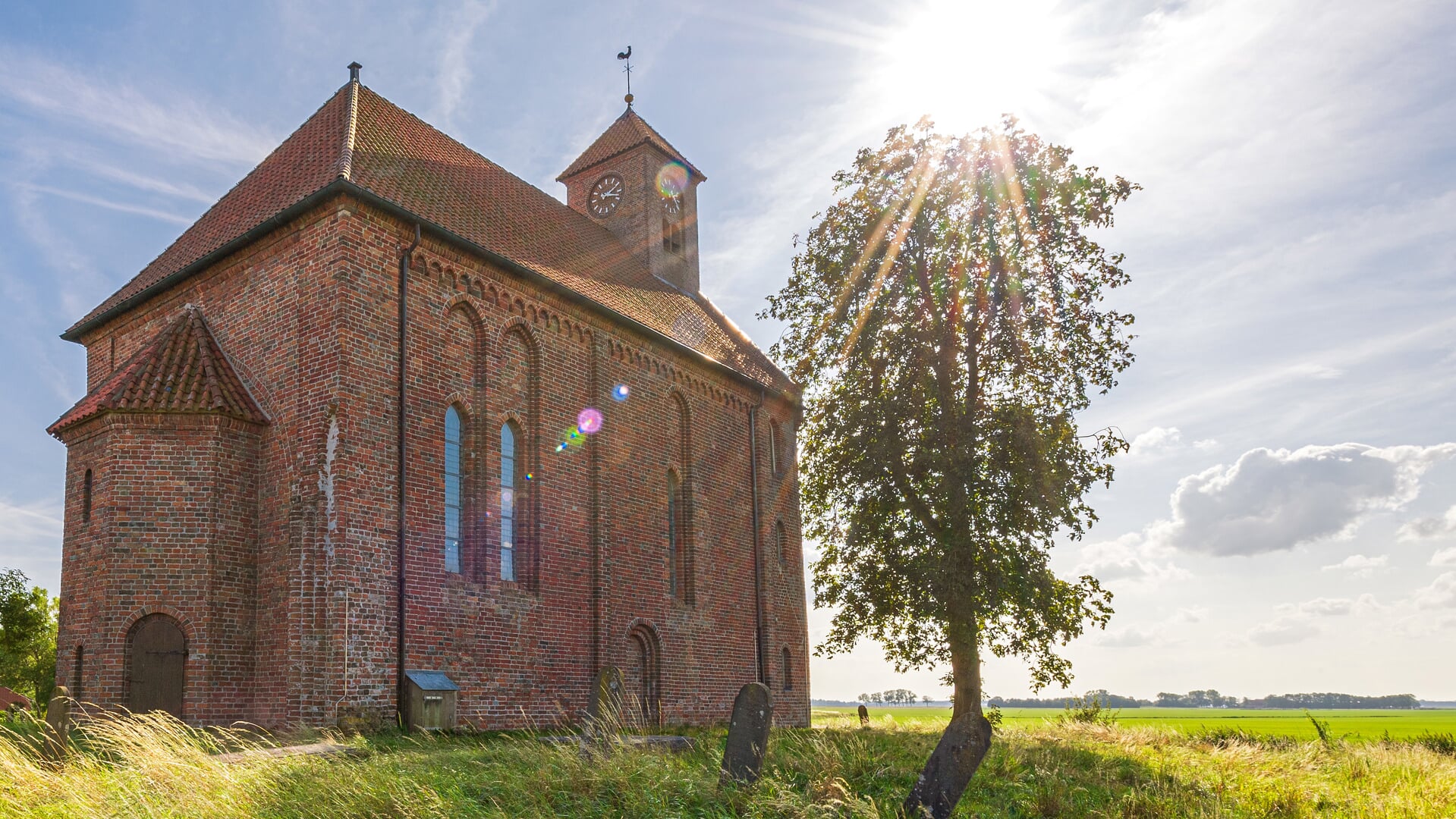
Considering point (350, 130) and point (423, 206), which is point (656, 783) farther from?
point (350, 130)

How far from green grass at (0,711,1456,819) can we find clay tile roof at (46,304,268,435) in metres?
4.54

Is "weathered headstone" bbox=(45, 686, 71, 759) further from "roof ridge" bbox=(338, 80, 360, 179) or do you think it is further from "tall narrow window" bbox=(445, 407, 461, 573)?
"roof ridge" bbox=(338, 80, 360, 179)

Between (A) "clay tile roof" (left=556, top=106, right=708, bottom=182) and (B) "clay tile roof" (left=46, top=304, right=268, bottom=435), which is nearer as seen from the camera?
(B) "clay tile roof" (left=46, top=304, right=268, bottom=435)

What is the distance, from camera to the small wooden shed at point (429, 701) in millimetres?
13852

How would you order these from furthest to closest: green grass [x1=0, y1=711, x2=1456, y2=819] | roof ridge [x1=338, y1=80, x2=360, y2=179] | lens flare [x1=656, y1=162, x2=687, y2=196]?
1. lens flare [x1=656, y1=162, x2=687, y2=196]
2. roof ridge [x1=338, y1=80, x2=360, y2=179]
3. green grass [x1=0, y1=711, x2=1456, y2=819]

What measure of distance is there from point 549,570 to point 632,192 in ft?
44.1

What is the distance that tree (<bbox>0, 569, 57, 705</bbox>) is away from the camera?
32.0m

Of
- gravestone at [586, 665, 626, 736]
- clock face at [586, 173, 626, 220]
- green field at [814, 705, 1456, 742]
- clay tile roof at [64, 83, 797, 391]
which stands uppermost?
clock face at [586, 173, 626, 220]

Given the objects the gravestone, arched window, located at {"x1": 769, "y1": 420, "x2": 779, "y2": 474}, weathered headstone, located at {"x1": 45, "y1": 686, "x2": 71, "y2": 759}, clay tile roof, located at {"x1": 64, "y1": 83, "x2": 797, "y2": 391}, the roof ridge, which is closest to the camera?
Result: weathered headstone, located at {"x1": 45, "y1": 686, "x2": 71, "y2": 759}

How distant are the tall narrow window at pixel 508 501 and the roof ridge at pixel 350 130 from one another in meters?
4.78

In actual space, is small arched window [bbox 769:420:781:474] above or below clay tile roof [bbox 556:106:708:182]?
below

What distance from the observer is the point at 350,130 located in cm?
1739

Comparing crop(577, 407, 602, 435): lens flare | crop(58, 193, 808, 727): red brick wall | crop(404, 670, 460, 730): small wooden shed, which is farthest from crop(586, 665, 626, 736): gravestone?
crop(577, 407, 602, 435): lens flare

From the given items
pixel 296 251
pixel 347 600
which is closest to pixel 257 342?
pixel 296 251
